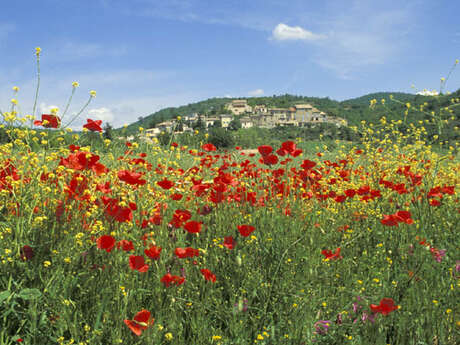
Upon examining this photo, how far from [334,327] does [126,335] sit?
3.53ft

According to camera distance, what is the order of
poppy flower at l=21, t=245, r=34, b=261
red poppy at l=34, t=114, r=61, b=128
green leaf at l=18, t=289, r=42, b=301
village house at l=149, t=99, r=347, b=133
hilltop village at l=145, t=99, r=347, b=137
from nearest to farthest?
green leaf at l=18, t=289, r=42, b=301
poppy flower at l=21, t=245, r=34, b=261
red poppy at l=34, t=114, r=61, b=128
hilltop village at l=145, t=99, r=347, b=137
village house at l=149, t=99, r=347, b=133

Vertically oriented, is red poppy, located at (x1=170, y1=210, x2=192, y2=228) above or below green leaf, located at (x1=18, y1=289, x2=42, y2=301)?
above

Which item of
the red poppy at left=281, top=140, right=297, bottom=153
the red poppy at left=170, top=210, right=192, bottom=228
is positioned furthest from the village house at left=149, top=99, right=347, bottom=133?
the red poppy at left=170, top=210, right=192, bottom=228

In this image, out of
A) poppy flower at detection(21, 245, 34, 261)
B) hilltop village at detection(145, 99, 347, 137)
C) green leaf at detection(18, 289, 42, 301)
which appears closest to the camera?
green leaf at detection(18, 289, 42, 301)

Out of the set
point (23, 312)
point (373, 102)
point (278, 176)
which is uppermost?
point (373, 102)

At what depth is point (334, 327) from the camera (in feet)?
5.68

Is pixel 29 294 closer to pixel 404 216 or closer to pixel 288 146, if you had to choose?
pixel 288 146

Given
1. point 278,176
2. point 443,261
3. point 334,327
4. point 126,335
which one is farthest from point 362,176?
point 126,335

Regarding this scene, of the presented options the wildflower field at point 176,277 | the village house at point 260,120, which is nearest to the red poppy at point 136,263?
the wildflower field at point 176,277

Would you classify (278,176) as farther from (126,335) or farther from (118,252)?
(126,335)

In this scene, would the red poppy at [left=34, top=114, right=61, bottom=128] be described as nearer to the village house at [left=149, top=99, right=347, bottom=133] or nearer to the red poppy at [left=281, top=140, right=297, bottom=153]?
the village house at [left=149, top=99, right=347, bottom=133]

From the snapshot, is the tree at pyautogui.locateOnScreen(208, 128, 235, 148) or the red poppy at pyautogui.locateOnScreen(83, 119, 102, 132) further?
the tree at pyautogui.locateOnScreen(208, 128, 235, 148)

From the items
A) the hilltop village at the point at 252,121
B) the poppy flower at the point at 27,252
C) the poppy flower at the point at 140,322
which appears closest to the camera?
the poppy flower at the point at 140,322

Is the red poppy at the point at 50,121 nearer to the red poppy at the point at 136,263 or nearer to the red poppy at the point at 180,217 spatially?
the red poppy at the point at 180,217
